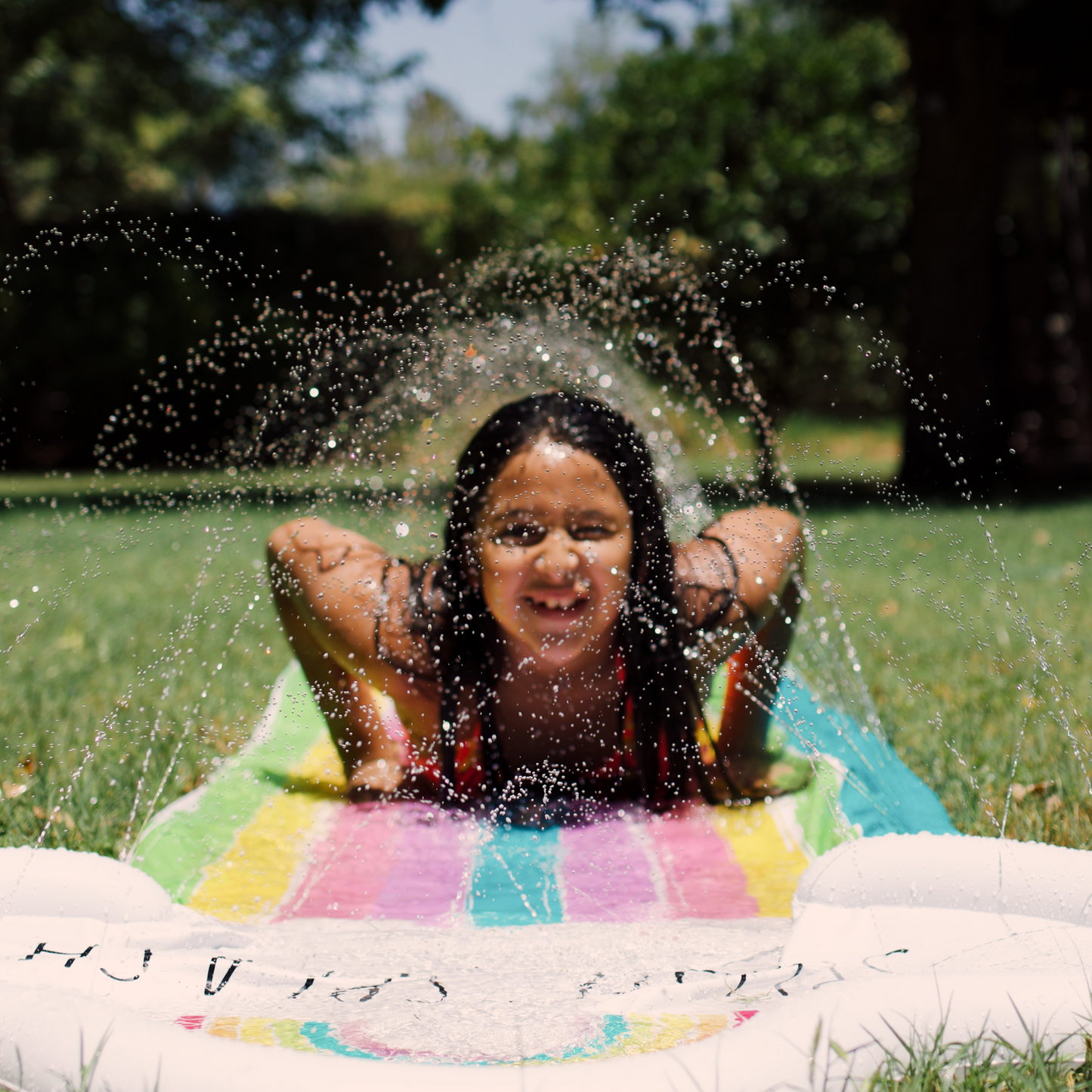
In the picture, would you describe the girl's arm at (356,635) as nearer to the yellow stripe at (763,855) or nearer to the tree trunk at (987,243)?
the yellow stripe at (763,855)

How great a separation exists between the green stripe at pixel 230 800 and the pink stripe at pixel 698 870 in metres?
0.84

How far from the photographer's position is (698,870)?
81.0 inches

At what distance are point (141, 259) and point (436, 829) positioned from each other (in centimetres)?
1090

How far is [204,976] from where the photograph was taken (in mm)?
1553

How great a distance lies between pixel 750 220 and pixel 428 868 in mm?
9319

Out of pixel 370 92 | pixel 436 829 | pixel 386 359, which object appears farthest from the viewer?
pixel 370 92

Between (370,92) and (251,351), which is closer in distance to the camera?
(251,351)

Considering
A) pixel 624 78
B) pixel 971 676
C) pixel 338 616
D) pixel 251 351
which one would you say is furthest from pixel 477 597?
pixel 624 78

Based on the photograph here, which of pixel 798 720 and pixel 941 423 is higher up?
pixel 941 423

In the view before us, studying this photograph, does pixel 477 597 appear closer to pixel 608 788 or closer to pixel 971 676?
pixel 608 788

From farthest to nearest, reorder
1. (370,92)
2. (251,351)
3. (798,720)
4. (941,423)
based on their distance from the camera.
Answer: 1. (370,92)
2. (251,351)
3. (941,423)
4. (798,720)

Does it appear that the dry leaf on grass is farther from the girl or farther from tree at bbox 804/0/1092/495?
tree at bbox 804/0/1092/495

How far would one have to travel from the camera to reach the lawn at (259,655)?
236cm

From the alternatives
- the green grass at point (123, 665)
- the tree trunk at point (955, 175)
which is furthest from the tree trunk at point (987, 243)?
the green grass at point (123, 665)
